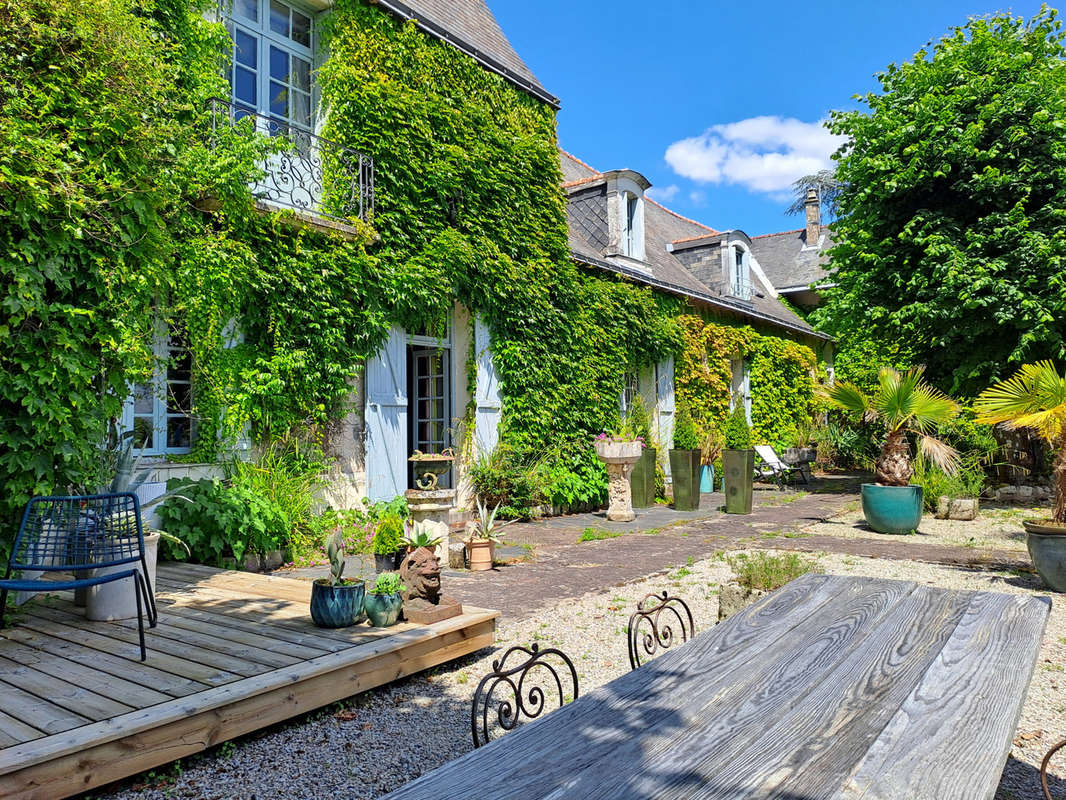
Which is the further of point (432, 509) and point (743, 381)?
point (743, 381)

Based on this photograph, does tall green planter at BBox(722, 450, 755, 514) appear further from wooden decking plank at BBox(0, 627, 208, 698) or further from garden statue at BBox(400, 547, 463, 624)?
wooden decking plank at BBox(0, 627, 208, 698)

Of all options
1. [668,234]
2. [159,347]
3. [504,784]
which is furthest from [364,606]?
[668,234]

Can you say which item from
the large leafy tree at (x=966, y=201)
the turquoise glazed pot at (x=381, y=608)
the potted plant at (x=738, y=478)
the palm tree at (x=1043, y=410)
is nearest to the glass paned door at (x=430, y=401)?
the potted plant at (x=738, y=478)

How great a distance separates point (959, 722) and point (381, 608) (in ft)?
9.30

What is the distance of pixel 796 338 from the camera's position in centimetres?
1833

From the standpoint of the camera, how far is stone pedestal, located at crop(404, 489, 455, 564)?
613 centimetres

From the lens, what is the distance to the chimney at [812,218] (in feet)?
73.1

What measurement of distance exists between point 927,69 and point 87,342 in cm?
1345

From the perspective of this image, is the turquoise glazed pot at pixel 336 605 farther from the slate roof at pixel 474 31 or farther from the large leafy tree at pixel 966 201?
the large leafy tree at pixel 966 201

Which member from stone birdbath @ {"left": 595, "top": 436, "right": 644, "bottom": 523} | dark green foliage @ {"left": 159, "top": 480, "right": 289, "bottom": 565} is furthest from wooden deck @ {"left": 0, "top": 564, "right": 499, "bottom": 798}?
stone birdbath @ {"left": 595, "top": 436, "right": 644, "bottom": 523}

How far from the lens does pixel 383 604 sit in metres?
3.79

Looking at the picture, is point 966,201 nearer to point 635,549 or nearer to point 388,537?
point 635,549

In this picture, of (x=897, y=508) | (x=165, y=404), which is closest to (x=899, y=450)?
(x=897, y=508)

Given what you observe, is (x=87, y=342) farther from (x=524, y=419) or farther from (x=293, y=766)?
(x=524, y=419)
